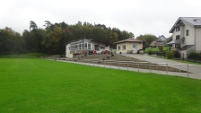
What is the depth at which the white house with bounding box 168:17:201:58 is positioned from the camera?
35.7 meters

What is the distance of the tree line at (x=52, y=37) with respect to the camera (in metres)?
70.8

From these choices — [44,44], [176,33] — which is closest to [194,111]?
[176,33]

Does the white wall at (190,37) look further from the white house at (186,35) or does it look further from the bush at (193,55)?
the bush at (193,55)

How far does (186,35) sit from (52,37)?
143 ft

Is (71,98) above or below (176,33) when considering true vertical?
below

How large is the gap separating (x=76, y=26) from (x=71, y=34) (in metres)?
5.51

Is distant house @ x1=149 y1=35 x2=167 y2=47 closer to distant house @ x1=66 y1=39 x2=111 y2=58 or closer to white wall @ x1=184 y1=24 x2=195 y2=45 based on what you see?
distant house @ x1=66 y1=39 x2=111 y2=58

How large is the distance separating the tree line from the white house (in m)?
29.6

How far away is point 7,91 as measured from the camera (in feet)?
31.2

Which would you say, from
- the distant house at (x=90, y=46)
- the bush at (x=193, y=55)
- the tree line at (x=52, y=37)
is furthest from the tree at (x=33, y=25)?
the bush at (x=193, y=55)

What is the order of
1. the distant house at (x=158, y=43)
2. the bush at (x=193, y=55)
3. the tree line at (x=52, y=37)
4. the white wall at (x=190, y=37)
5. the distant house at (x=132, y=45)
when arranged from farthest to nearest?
the distant house at (x=158, y=43), the tree line at (x=52, y=37), the distant house at (x=132, y=45), the white wall at (x=190, y=37), the bush at (x=193, y=55)

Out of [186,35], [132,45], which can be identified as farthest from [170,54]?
[132,45]

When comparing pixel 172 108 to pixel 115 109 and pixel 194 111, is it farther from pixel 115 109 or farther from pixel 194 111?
pixel 115 109

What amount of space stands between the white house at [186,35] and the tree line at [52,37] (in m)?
29.6
